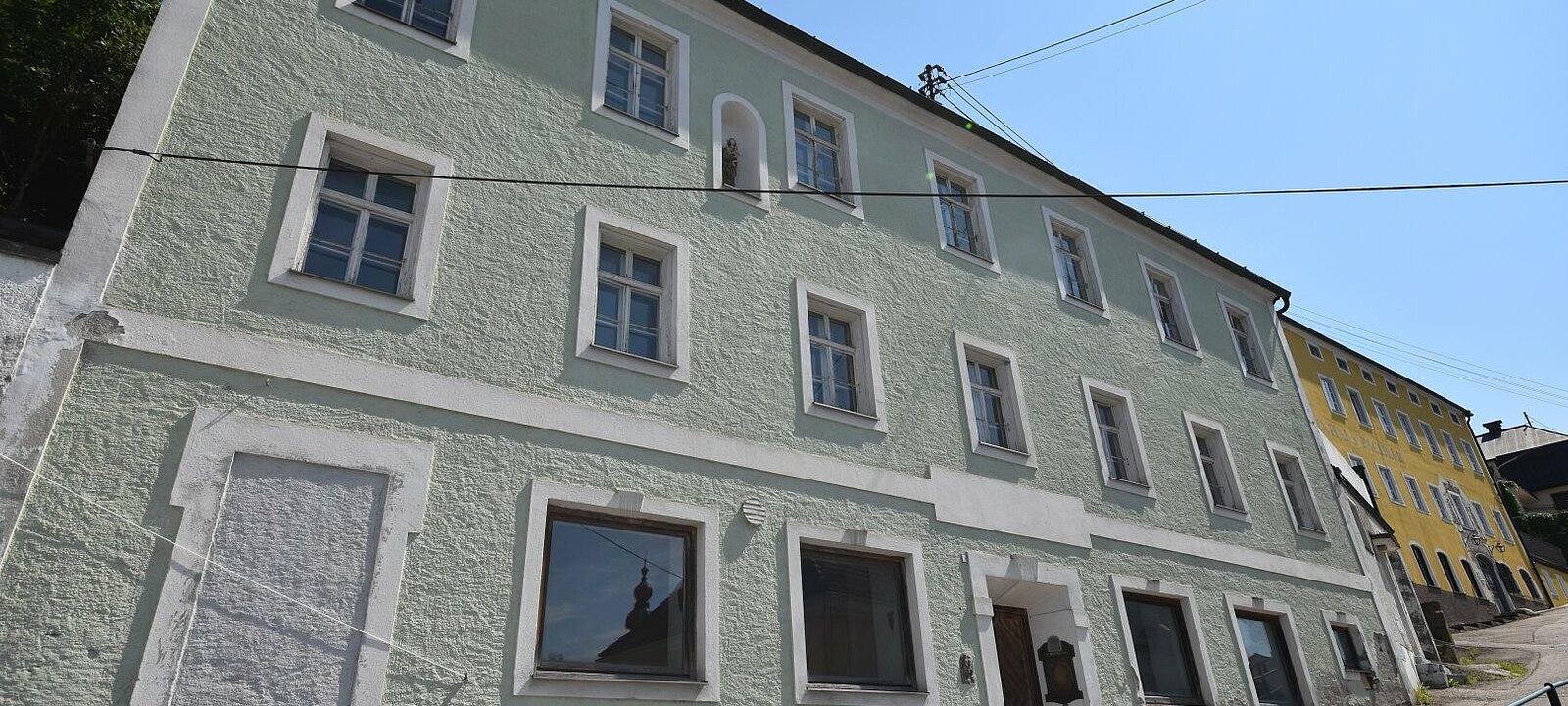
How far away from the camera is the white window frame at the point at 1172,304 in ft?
50.8

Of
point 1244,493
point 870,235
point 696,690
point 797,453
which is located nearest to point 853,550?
point 797,453

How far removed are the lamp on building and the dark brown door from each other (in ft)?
0.81

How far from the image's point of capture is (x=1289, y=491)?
51.9 ft

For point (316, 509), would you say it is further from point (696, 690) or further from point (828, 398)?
point (828, 398)

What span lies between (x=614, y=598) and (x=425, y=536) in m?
1.62

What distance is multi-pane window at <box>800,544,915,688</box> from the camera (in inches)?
345

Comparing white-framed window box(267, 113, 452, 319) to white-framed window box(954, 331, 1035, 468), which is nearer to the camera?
white-framed window box(267, 113, 452, 319)

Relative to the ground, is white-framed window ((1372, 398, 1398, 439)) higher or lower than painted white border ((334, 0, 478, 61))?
higher

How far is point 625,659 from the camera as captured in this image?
25.2 ft

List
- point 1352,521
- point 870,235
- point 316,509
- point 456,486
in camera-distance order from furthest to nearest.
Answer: point 1352,521 → point 870,235 → point 456,486 → point 316,509

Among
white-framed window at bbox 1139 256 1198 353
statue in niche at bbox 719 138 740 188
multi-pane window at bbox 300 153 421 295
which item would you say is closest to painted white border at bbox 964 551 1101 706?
statue in niche at bbox 719 138 740 188

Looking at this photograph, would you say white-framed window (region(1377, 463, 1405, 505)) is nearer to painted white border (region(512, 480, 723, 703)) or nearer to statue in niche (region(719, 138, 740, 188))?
statue in niche (region(719, 138, 740, 188))

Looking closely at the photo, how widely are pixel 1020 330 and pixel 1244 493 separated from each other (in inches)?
189

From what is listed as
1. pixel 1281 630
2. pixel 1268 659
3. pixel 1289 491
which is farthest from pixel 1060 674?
pixel 1289 491
